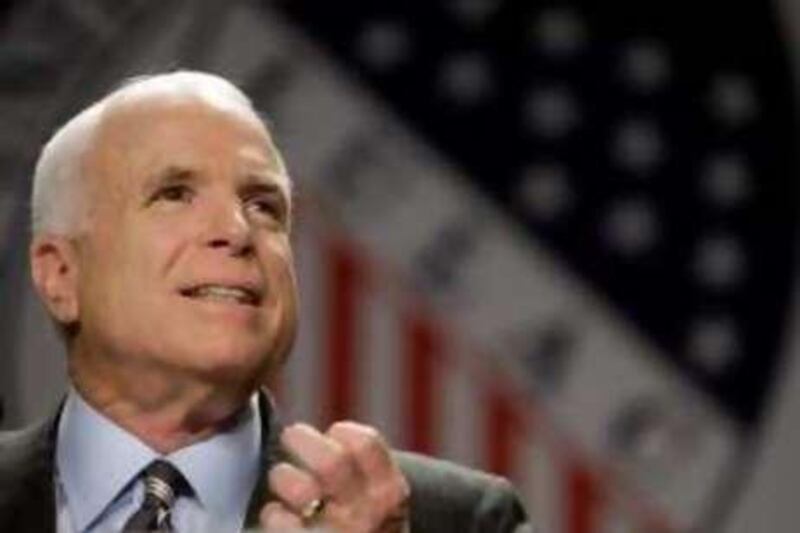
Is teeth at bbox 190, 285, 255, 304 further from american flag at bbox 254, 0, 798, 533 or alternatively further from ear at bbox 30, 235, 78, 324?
american flag at bbox 254, 0, 798, 533

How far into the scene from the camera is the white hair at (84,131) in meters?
1.32

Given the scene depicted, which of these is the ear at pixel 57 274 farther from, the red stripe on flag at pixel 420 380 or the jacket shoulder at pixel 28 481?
the red stripe on flag at pixel 420 380

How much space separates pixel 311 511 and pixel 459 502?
0.75 feet

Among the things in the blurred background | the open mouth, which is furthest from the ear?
the blurred background

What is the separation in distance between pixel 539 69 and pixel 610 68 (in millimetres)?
75

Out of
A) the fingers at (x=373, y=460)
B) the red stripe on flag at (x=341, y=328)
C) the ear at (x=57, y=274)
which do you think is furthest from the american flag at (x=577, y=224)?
the fingers at (x=373, y=460)

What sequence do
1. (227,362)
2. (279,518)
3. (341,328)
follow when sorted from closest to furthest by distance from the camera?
(279,518)
(227,362)
(341,328)

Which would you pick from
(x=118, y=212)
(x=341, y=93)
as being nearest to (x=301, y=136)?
(x=341, y=93)

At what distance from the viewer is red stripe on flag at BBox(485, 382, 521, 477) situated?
2.45 meters

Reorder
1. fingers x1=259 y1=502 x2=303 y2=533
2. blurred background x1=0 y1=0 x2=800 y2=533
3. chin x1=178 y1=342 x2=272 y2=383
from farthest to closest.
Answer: blurred background x1=0 y1=0 x2=800 y2=533 < chin x1=178 y1=342 x2=272 y2=383 < fingers x1=259 y1=502 x2=303 y2=533

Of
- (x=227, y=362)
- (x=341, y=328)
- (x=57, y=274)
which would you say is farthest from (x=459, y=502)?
(x=341, y=328)

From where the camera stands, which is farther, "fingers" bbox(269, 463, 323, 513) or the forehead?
the forehead

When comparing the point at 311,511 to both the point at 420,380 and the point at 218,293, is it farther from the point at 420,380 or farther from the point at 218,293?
the point at 420,380

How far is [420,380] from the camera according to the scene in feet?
8.07
